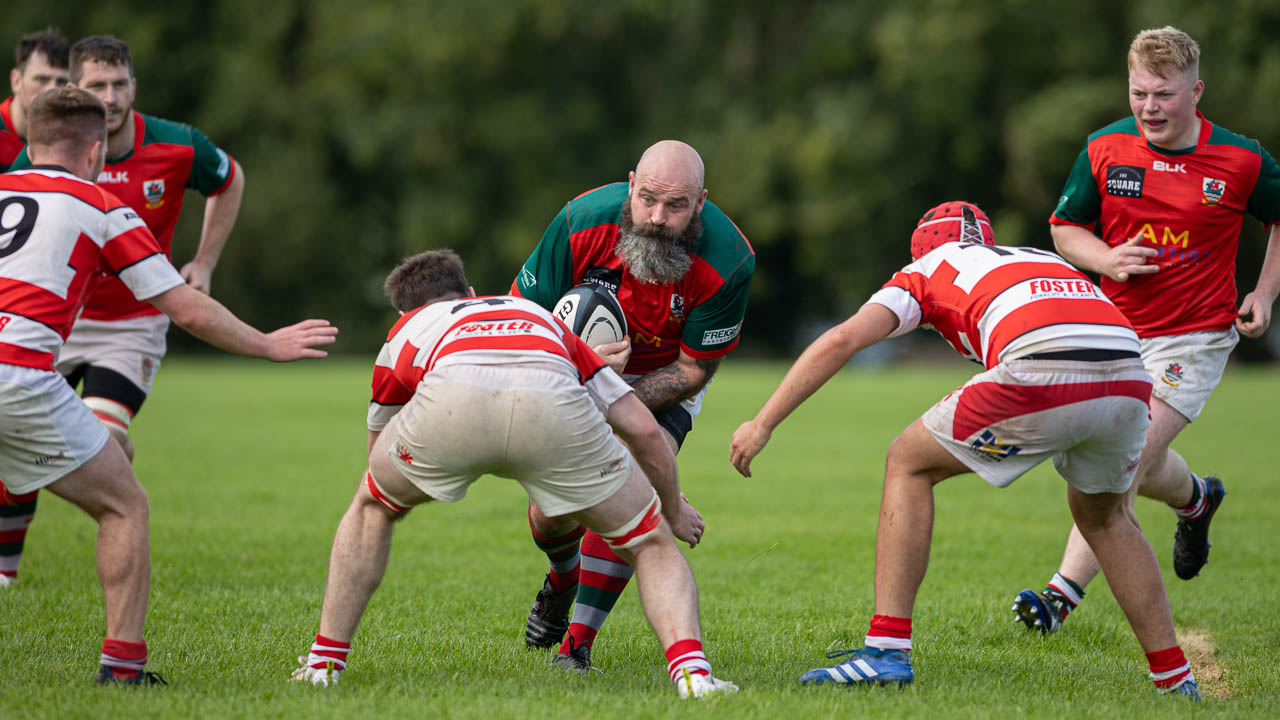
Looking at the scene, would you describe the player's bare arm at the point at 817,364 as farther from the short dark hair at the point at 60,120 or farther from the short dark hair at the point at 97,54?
the short dark hair at the point at 97,54

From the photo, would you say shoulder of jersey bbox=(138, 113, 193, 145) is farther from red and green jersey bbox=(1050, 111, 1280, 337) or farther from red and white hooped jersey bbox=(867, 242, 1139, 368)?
red and green jersey bbox=(1050, 111, 1280, 337)

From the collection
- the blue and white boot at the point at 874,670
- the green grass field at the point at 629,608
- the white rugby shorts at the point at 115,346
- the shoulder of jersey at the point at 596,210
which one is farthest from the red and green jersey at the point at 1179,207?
the white rugby shorts at the point at 115,346

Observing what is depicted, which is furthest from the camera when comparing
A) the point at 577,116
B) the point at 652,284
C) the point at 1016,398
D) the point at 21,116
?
the point at 577,116

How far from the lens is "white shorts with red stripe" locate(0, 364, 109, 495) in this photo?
14.5 ft

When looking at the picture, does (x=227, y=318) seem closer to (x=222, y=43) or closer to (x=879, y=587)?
(x=879, y=587)

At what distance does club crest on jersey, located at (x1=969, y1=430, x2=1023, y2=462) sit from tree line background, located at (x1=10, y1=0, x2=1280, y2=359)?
108ft

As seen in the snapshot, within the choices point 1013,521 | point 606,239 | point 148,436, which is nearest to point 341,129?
point 148,436

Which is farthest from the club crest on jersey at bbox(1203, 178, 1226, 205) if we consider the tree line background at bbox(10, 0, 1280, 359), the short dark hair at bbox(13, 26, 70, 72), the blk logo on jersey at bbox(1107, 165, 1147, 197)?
the tree line background at bbox(10, 0, 1280, 359)

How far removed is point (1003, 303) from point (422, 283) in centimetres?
225

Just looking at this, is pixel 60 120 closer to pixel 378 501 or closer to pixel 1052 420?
pixel 378 501

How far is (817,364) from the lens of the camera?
4.74 meters

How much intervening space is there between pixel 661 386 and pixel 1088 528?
2.02 meters

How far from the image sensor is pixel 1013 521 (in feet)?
33.8

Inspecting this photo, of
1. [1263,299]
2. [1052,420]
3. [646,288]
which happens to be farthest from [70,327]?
[1263,299]
